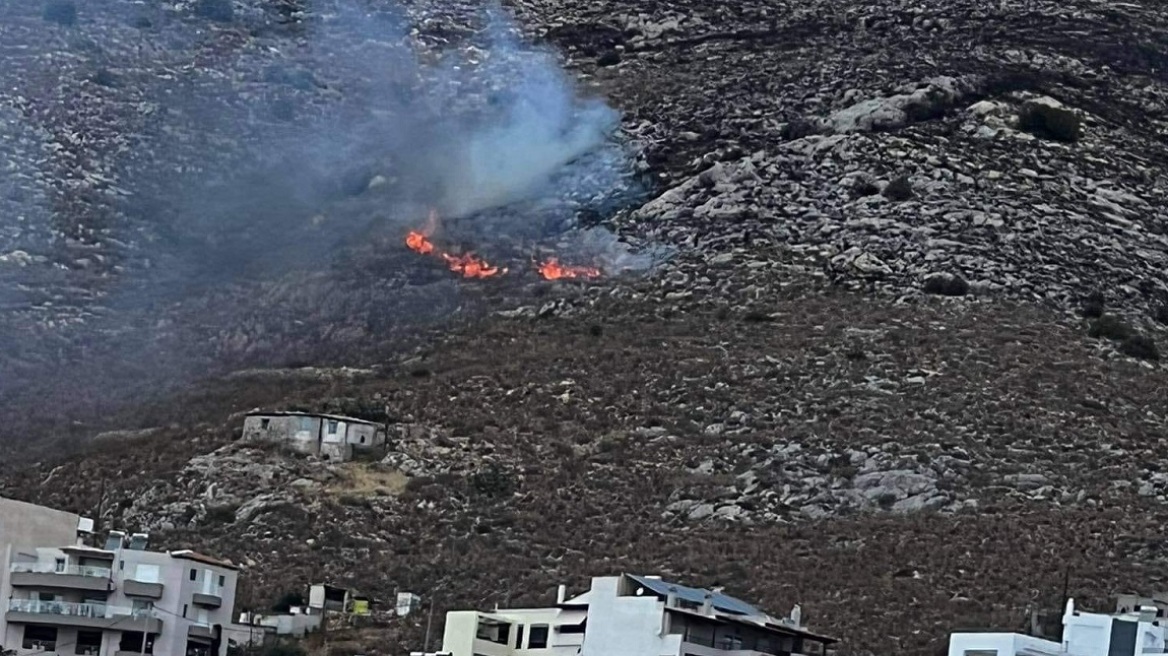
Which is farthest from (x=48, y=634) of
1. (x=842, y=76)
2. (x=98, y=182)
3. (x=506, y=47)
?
(x=506, y=47)

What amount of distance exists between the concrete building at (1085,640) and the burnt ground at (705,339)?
8508 mm

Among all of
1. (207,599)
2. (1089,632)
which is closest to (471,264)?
(207,599)

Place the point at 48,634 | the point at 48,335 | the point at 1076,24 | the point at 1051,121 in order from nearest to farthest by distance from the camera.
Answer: the point at 48,634, the point at 48,335, the point at 1051,121, the point at 1076,24

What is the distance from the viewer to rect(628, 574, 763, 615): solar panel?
69875 mm

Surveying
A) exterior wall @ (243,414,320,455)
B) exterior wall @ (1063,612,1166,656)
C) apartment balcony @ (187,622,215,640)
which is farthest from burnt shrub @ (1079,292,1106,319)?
exterior wall @ (1063,612,1166,656)

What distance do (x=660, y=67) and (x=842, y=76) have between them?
39.7 ft

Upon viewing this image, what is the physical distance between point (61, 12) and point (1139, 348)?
61952 millimetres

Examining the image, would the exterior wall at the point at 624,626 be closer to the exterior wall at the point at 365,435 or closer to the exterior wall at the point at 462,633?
the exterior wall at the point at 462,633

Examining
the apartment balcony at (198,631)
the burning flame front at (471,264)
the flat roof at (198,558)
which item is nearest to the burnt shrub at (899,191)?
the burning flame front at (471,264)

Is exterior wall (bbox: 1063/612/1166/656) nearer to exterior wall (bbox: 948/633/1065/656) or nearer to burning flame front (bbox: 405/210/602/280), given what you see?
exterior wall (bbox: 948/633/1065/656)

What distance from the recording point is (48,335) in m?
113

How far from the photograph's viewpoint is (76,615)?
3039 inches

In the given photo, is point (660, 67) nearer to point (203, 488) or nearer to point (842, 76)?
point (842, 76)

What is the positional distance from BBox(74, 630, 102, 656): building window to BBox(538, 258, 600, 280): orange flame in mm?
42582
